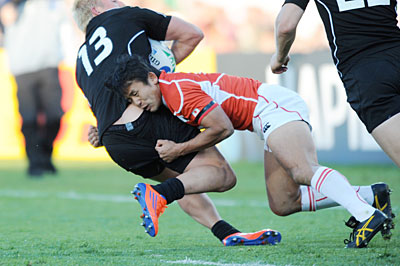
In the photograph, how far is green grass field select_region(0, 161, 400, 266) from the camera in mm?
3803

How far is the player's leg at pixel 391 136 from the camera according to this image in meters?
Result: 3.82

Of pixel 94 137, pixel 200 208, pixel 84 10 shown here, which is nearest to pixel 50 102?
pixel 84 10

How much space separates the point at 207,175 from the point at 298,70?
A: 816 centimetres

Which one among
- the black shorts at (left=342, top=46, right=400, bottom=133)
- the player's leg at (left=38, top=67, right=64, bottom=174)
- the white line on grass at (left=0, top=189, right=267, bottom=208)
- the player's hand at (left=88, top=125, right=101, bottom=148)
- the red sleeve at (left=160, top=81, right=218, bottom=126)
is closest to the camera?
the black shorts at (left=342, top=46, right=400, bottom=133)

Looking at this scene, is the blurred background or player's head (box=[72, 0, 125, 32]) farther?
the blurred background

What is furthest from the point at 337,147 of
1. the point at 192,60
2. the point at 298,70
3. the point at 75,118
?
the point at 75,118

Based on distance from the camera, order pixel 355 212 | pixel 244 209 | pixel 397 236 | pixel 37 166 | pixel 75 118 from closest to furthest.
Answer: pixel 355 212, pixel 397 236, pixel 244 209, pixel 37 166, pixel 75 118

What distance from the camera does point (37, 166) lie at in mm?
11023

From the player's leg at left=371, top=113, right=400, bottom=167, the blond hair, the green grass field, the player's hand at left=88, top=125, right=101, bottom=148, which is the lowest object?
the green grass field

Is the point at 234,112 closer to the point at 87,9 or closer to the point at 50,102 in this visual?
the point at 87,9

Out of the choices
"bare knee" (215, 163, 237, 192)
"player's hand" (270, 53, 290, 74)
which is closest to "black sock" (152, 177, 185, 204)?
"bare knee" (215, 163, 237, 192)

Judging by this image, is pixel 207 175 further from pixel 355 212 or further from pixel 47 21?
pixel 47 21

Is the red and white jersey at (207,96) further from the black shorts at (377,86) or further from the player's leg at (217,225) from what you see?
the black shorts at (377,86)

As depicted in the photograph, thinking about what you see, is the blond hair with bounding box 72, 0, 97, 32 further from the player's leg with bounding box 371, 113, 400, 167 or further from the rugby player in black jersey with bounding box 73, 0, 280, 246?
the player's leg with bounding box 371, 113, 400, 167
